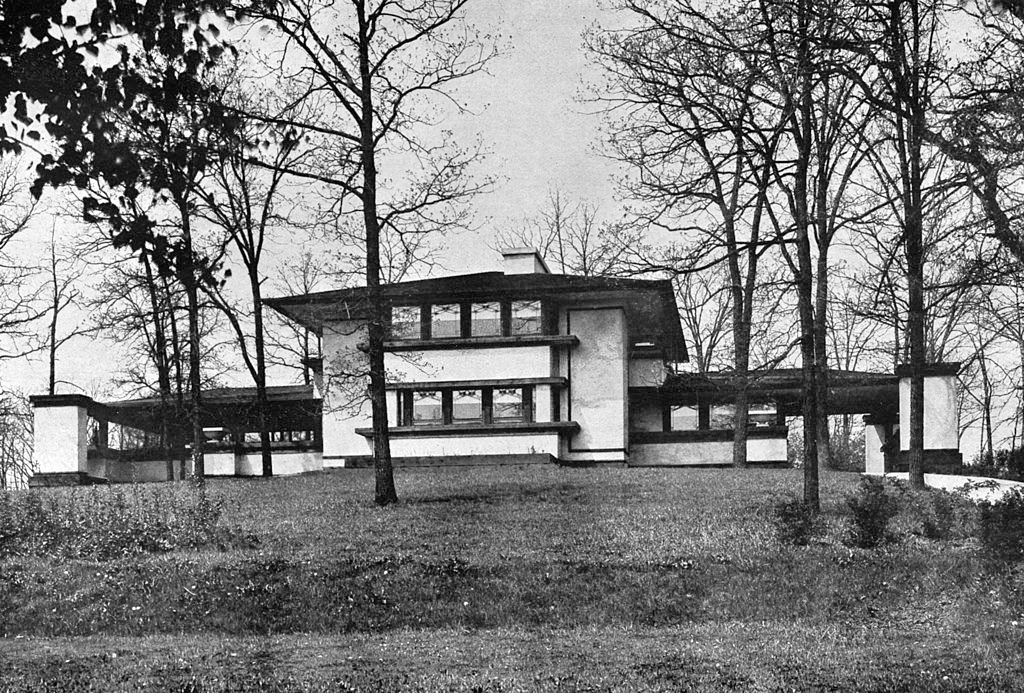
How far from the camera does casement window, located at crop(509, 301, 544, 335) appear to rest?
39.1 meters

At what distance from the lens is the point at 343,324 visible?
131 feet

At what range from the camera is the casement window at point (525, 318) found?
128 feet

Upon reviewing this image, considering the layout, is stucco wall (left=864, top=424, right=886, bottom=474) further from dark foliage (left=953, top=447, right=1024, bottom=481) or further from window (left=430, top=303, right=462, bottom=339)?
window (left=430, top=303, right=462, bottom=339)

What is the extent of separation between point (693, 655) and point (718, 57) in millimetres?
12326

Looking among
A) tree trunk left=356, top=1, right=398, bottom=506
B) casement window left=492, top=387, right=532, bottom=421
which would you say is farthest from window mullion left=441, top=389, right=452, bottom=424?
tree trunk left=356, top=1, right=398, bottom=506

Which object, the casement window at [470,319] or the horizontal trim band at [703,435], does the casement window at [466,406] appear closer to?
the casement window at [470,319]

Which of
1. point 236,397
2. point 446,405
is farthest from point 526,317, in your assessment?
point 236,397

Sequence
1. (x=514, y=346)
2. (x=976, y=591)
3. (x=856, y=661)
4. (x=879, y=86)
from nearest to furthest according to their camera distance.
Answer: (x=856, y=661) < (x=976, y=591) < (x=879, y=86) < (x=514, y=346)

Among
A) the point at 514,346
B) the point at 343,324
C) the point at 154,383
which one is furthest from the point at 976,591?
the point at 154,383

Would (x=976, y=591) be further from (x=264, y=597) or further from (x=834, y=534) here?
(x=264, y=597)

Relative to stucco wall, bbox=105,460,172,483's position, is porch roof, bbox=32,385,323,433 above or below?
above

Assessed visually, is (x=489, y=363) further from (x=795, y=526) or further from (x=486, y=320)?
(x=795, y=526)

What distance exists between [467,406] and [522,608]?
24.7 m

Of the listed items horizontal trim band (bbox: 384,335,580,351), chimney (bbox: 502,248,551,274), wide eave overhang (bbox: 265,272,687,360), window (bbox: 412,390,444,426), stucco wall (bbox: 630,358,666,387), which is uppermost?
chimney (bbox: 502,248,551,274)
